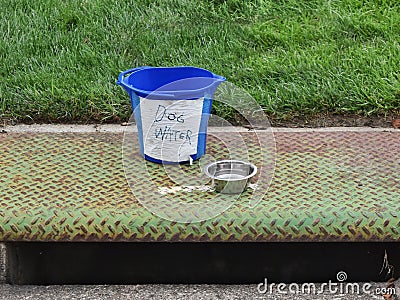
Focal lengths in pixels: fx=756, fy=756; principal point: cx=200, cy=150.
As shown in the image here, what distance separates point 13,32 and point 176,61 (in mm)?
902

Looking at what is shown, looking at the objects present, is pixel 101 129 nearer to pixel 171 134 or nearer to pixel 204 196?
pixel 171 134

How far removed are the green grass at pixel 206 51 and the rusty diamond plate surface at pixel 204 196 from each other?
53 cm

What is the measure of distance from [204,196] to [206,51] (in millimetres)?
1450

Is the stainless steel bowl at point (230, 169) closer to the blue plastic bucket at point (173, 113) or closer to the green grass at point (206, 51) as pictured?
the blue plastic bucket at point (173, 113)

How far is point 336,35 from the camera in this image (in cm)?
386

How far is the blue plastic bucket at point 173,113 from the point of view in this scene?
2.53 m

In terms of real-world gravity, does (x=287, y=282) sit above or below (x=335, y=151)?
below

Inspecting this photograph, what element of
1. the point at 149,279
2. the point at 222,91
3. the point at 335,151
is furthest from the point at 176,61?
the point at 149,279

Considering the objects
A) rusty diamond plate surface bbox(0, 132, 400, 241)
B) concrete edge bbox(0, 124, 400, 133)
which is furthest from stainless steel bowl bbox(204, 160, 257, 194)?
concrete edge bbox(0, 124, 400, 133)

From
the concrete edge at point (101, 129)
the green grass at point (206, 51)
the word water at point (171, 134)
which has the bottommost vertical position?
the concrete edge at point (101, 129)

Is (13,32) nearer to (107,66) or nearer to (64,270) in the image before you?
(107,66)

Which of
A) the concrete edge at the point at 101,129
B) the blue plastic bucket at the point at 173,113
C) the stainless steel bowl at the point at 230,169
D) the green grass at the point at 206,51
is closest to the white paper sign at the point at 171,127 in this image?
the blue plastic bucket at the point at 173,113

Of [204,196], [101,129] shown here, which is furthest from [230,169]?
[101,129]

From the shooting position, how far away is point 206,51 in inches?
146
